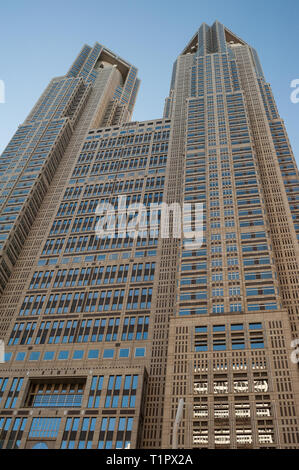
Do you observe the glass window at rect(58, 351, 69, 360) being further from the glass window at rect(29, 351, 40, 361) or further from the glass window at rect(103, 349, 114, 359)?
the glass window at rect(103, 349, 114, 359)

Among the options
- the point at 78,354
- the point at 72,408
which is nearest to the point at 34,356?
the point at 78,354

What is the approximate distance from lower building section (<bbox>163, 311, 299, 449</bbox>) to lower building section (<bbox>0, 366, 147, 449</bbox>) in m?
7.26

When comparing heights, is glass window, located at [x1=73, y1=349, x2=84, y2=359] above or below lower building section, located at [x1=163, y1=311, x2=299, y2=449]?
above

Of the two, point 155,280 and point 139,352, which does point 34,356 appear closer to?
point 139,352

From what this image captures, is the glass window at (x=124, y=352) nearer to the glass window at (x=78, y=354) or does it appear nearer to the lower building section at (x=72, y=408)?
the lower building section at (x=72, y=408)

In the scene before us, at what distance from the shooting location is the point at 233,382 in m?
75.2

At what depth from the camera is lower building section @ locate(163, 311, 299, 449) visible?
6906cm

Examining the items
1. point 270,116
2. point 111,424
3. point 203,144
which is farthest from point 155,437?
point 270,116

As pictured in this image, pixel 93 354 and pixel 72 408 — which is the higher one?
pixel 93 354

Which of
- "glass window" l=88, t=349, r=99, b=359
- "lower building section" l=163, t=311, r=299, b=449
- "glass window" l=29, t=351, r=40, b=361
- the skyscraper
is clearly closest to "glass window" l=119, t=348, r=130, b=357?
the skyscraper

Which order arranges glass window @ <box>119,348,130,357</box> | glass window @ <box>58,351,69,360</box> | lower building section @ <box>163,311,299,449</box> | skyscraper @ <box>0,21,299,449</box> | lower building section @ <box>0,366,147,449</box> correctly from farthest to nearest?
1. glass window @ <box>58,351,69,360</box>
2. glass window @ <box>119,348,130,357</box>
3. skyscraper @ <box>0,21,299,449</box>
4. lower building section @ <box>0,366,147,449</box>
5. lower building section @ <box>163,311,299,449</box>

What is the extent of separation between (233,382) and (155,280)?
34.7 metres
